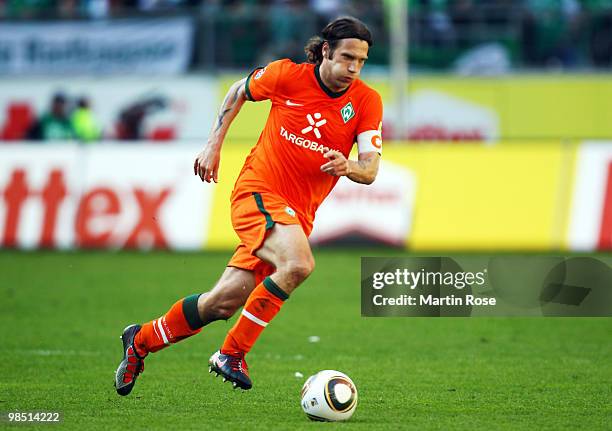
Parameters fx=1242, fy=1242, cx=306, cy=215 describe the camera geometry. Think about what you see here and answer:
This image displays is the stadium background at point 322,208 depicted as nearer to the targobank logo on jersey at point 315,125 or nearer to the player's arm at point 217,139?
the player's arm at point 217,139

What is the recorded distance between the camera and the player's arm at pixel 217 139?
7.49 metres

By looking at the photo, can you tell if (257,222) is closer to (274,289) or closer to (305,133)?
(274,289)

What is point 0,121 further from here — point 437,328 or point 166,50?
Result: point 437,328

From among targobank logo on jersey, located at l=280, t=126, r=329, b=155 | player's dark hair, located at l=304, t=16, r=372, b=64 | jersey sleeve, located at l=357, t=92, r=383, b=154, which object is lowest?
targobank logo on jersey, located at l=280, t=126, r=329, b=155

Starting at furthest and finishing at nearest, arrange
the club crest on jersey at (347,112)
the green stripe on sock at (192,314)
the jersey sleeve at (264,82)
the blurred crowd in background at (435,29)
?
the blurred crowd in background at (435,29) < the jersey sleeve at (264,82) < the club crest on jersey at (347,112) < the green stripe on sock at (192,314)

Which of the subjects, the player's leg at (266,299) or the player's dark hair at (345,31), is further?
the player's dark hair at (345,31)

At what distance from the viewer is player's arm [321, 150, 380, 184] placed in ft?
22.7

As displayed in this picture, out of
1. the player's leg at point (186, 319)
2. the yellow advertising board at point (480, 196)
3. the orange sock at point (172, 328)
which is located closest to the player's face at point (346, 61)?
the player's leg at point (186, 319)

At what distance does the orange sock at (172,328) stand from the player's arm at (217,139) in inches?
29.8

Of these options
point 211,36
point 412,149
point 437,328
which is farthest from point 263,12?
point 437,328

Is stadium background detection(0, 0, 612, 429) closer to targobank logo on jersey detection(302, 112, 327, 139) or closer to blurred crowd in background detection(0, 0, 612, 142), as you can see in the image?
blurred crowd in background detection(0, 0, 612, 142)

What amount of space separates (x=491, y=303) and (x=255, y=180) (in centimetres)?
174

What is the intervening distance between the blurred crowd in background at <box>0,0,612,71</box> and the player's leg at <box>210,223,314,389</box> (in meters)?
15.7

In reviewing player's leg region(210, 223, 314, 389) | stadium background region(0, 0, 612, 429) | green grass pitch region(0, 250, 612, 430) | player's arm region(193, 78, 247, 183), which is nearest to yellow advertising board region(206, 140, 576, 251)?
stadium background region(0, 0, 612, 429)
